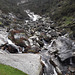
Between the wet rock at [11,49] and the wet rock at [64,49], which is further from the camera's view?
the wet rock at [11,49]

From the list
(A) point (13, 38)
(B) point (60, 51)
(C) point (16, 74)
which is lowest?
(C) point (16, 74)

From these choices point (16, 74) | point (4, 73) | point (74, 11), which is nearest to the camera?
point (4, 73)

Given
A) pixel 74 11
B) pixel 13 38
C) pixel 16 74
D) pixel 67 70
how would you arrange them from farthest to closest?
pixel 74 11 < pixel 13 38 < pixel 67 70 < pixel 16 74

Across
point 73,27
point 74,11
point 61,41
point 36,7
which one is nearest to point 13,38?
point 61,41

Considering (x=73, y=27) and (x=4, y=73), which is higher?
(x=73, y=27)

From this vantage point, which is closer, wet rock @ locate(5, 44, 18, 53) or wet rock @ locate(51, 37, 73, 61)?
wet rock @ locate(51, 37, 73, 61)

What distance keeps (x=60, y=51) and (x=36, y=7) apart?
120 m

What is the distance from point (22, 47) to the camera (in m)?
30.5

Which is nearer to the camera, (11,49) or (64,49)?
(11,49)

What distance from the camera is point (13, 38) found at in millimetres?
32156

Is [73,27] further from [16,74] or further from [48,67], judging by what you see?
[16,74]

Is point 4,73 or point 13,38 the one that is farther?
point 13,38

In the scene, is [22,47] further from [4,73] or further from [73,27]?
[73,27]

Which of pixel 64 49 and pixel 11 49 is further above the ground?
pixel 64 49
